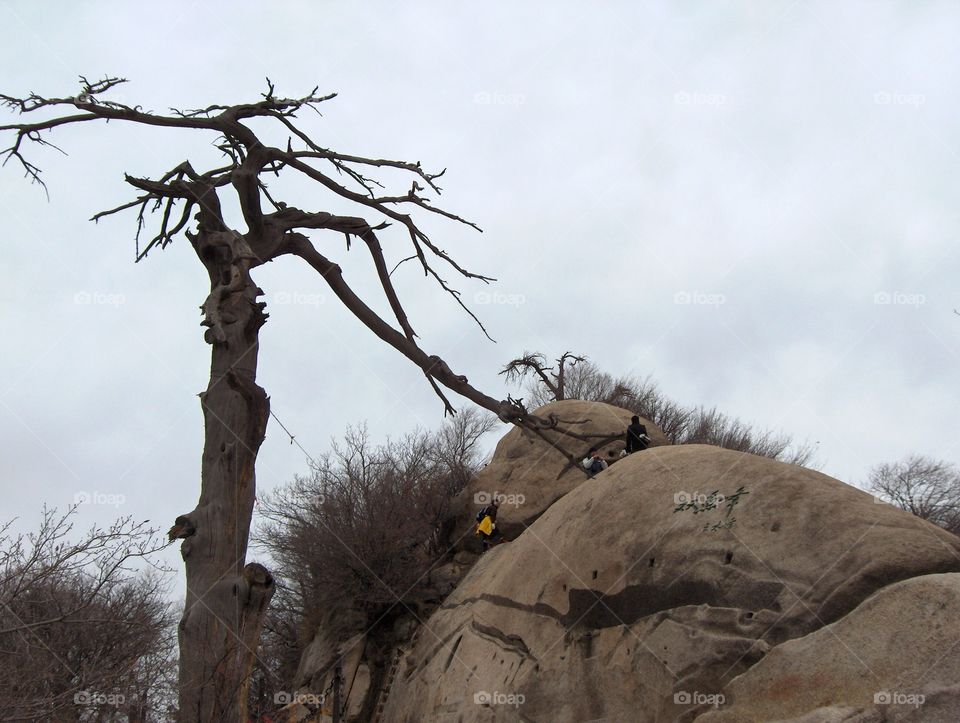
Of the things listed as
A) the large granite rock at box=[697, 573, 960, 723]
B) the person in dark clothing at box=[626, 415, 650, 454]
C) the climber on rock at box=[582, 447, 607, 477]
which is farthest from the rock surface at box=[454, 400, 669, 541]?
the large granite rock at box=[697, 573, 960, 723]

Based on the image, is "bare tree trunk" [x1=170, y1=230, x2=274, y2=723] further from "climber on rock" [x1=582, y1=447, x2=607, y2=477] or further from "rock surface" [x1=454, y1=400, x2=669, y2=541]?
"rock surface" [x1=454, y1=400, x2=669, y2=541]

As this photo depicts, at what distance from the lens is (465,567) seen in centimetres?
1500

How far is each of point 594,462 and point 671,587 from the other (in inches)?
206

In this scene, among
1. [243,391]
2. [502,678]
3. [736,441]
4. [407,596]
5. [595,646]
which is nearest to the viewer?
[243,391]

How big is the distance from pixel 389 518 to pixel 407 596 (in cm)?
134

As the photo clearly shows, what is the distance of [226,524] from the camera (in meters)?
4.89

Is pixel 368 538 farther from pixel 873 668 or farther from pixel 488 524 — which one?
pixel 873 668

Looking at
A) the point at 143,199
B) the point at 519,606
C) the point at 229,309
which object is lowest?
the point at 519,606

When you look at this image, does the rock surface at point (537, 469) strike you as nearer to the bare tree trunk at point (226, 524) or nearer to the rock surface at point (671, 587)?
the rock surface at point (671, 587)

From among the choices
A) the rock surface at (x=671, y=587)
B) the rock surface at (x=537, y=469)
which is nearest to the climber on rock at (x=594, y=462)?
the rock surface at (x=537, y=469)

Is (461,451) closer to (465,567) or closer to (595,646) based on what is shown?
(465,567)

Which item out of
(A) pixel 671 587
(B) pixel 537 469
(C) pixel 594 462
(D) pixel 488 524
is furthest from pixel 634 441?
(A) pixel 671 587

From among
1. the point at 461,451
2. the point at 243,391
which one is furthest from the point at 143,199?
the point at 461,451

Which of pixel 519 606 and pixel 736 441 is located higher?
pixel 736 441
